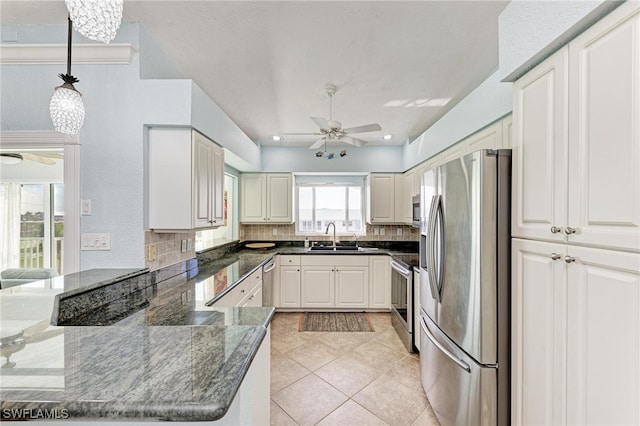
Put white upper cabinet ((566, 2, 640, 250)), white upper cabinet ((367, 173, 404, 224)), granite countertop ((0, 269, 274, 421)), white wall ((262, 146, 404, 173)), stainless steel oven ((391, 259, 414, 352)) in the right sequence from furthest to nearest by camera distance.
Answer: white wall ((262, 146, 404, 173)) → white upper cabinet ((367, 173, 404, 224)) → stainless steel oven ((391, 259, 414, 352)) → white upper cabinet ((566, 2, 640, 250)) → granite countertop ((0, 269, 274, 421))

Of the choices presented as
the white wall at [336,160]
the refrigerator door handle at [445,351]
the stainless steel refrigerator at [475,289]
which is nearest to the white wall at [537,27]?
the stainless steel refrigerator at [475,289]

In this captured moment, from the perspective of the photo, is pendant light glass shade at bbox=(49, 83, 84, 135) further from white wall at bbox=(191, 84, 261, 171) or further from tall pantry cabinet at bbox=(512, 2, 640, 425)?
tall pantry cabinet at bbox=(512, 2, 640, 425)

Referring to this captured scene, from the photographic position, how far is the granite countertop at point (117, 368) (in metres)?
0.58

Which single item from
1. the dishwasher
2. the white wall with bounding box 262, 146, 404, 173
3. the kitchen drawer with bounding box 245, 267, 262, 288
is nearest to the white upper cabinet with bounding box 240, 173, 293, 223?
the white wall with bounding box 262, 146, 404, 173

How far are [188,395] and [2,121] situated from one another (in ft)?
8.07

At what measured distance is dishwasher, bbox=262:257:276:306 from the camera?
11.3 feet

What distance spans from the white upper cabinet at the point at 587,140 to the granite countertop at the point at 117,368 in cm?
129

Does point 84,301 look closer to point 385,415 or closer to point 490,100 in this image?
point 385,415

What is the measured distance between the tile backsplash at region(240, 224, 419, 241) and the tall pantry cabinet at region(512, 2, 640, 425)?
324 cm

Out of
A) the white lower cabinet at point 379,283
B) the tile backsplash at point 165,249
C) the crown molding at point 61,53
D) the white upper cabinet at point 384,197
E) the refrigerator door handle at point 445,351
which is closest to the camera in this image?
the refrigerator door handle at point 445,351

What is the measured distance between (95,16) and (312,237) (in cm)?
408

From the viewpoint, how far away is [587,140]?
1.04 m

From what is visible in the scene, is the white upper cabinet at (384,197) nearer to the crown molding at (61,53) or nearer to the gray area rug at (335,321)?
the gray area rug at (335,321)

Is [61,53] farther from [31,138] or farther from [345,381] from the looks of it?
[345,381]
